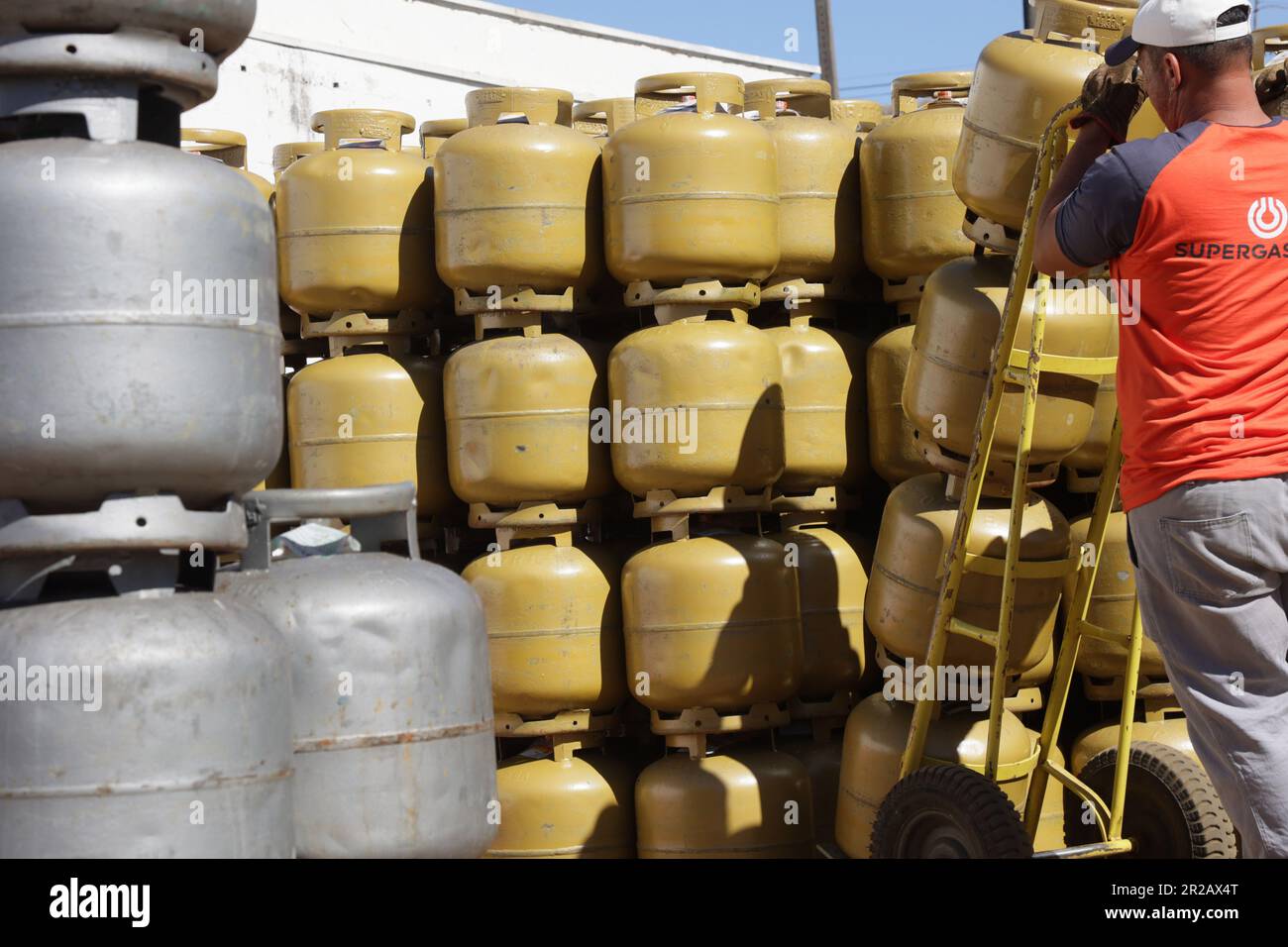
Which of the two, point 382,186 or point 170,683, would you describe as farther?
point 382,186

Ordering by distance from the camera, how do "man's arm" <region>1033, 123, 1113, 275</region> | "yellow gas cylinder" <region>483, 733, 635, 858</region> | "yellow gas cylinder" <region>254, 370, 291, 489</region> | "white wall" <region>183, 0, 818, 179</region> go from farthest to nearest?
"white wall" <region>183, 0, 818, 179</region>, "yellow gas cylinder" <region>254, 370, 291, 489</region>, "yellow gas cylinder" <region>483, 733, 635, 858</region>, "man's arm" <region>1033, 123, 1113, 275</region>

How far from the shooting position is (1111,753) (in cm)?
498

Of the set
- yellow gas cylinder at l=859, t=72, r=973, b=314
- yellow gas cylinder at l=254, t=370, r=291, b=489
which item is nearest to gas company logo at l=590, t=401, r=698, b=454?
yellow gas cylinder at l=859, t=72, r=973, b=314

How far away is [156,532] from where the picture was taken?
3277mm

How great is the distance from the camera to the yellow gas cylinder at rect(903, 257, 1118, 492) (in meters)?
4.69

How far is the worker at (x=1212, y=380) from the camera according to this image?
3209mm

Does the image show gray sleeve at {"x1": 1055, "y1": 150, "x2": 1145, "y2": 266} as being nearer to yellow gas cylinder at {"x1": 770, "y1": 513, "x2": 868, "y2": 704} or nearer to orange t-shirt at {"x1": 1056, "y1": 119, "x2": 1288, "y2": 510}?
orange t-shirt at {"x1": 1056, "y1": 119, "x2": 1288, "y2": 510}

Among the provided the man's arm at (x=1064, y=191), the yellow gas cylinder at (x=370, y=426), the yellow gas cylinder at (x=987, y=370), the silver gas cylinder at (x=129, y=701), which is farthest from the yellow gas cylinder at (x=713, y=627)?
the silver gas cylinder at (x=129, y=701)

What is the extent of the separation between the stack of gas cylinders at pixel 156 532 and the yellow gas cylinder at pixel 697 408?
1.98 metres

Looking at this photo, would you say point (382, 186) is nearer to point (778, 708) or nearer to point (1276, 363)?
point (778, 708)

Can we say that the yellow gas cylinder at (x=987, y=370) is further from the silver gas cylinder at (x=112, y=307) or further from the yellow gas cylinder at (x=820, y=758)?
the silver gas cylinder at (x=112, y=307)

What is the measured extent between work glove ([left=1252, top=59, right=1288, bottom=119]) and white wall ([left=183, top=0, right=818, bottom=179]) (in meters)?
9.96
